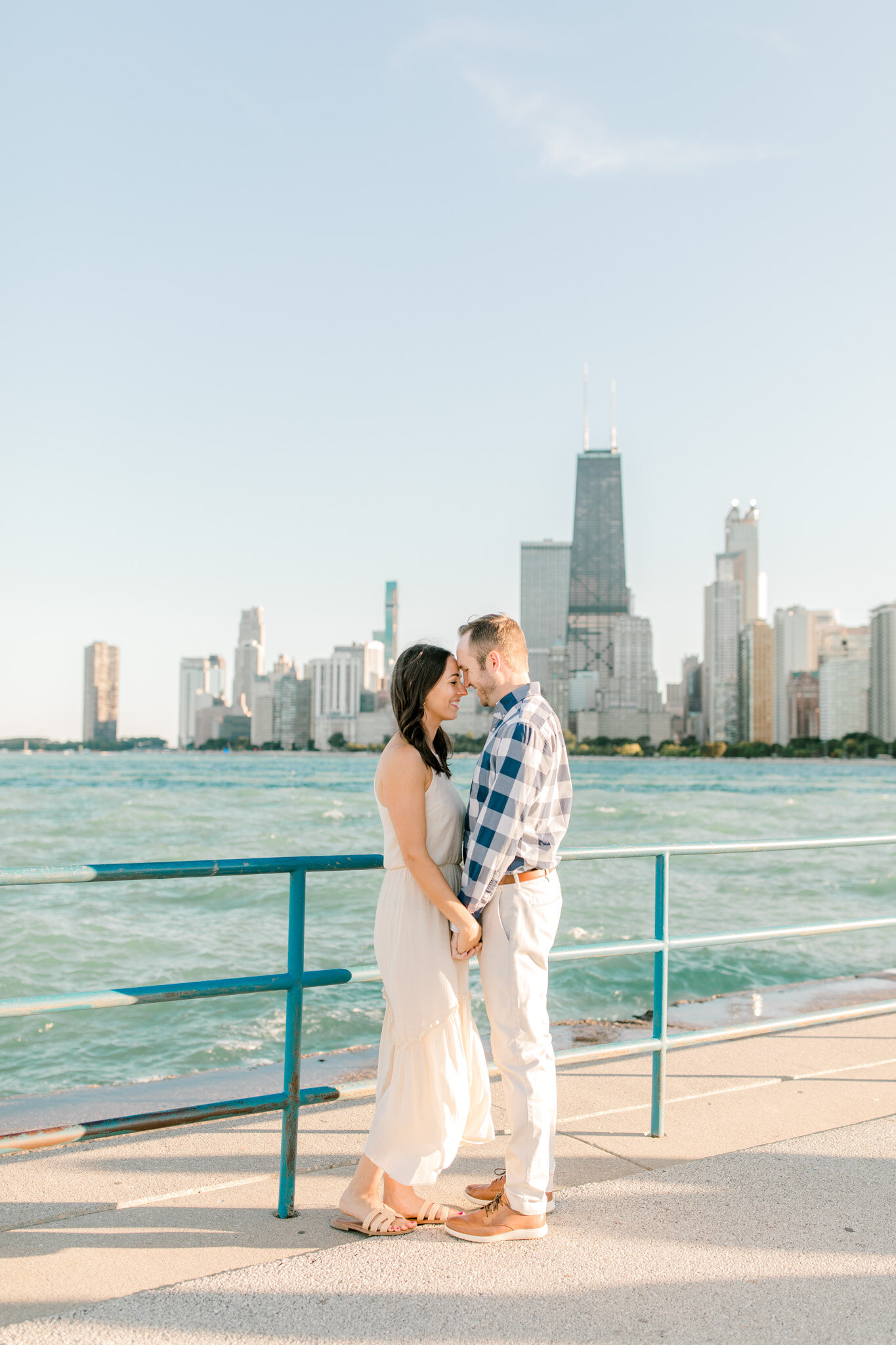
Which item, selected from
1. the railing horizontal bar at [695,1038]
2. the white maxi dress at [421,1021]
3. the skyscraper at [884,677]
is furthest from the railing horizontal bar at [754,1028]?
the skyscraper at [884,677]

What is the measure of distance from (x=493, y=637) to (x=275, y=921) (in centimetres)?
1456

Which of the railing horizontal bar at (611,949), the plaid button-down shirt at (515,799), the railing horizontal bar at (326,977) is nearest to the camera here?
the plaid button-down shirt at (515,799)

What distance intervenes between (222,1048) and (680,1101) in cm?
547

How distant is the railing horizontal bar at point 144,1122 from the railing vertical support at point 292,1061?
4cm

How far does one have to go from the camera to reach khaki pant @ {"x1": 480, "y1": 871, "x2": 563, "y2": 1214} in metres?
2.86

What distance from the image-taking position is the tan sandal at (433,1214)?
9.72ft

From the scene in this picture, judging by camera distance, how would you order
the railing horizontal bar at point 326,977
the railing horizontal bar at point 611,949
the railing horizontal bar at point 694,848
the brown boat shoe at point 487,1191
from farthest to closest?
the railing horizontal bar at point 694,848, the railing horizontal bar at point 611,949, the brown boat shoe at point 487,1191, the railing horizontal bar at point 326,977

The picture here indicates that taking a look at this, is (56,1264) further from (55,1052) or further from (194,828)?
(194,828)

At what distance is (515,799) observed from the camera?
277cm

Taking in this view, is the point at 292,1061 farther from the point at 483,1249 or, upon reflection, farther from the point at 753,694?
the point at 753,694

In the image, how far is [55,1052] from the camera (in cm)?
891

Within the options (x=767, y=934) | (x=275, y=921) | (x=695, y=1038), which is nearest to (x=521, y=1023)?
(x=695, y=1038)

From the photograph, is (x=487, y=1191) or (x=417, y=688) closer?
(x=417, y=688)

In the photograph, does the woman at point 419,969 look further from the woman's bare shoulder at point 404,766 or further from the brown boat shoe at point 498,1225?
the brown boat shoe at point 498,1225
